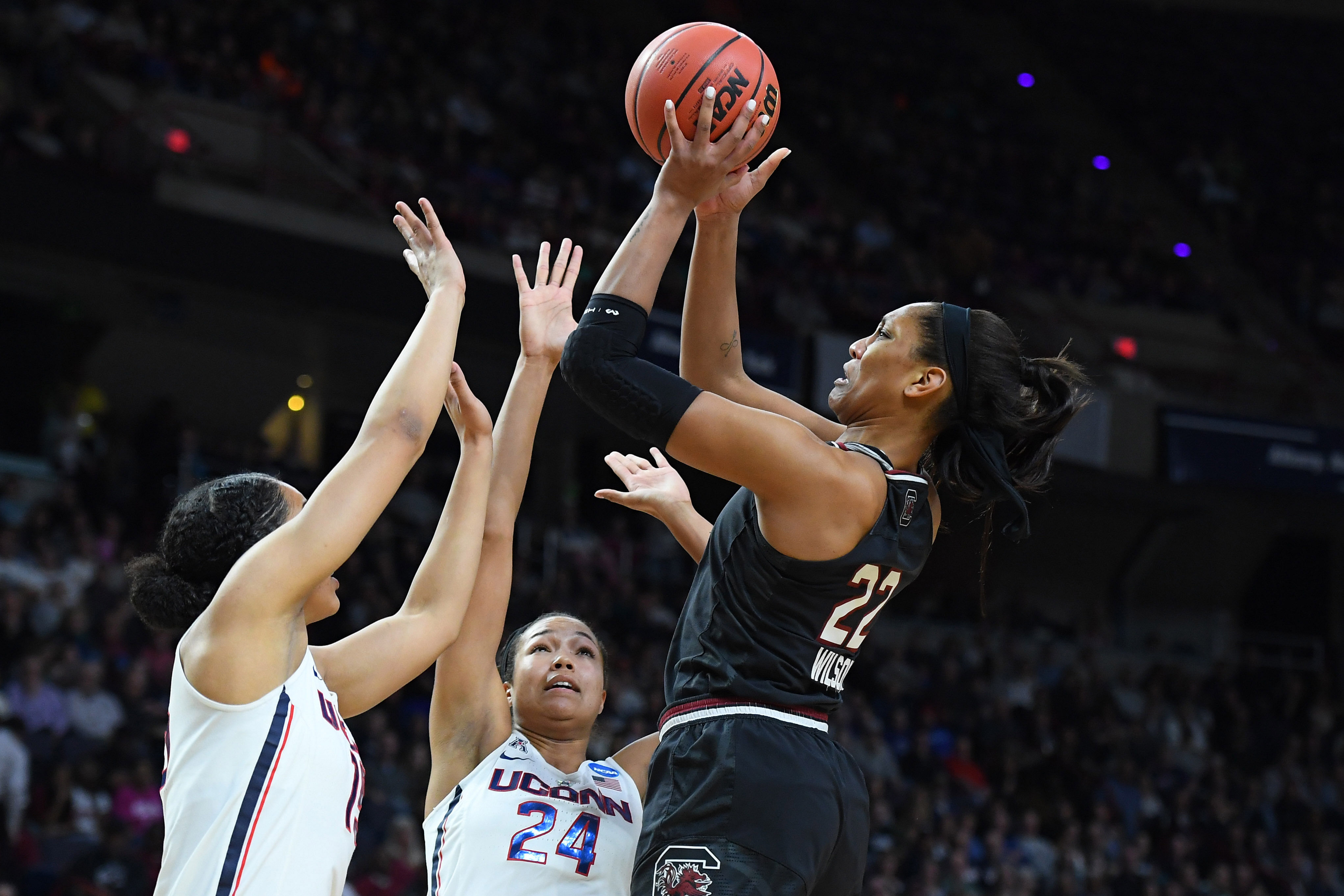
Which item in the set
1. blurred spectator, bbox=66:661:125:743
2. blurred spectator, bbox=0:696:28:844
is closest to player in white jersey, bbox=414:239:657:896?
blurred spectator, bbox=0:696:28:844

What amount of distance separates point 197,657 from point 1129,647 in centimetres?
1877

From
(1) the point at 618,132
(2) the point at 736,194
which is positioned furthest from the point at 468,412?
(1) the point at 618,132

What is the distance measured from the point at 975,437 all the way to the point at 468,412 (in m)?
1.09

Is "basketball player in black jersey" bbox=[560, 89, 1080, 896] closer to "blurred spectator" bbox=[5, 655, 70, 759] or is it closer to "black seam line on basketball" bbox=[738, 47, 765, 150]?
"black seam line on basketball" bbox=[738, 47, 765, 150]

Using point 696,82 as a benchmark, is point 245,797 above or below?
below

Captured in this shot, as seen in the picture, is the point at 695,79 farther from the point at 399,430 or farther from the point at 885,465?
the point at 399,430

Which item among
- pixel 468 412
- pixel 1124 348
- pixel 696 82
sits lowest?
pixel 468 412

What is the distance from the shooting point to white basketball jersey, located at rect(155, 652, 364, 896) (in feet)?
7.48

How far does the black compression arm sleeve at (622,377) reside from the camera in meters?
2.52

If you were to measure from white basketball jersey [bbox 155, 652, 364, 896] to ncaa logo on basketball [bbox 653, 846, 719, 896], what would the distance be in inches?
22.8

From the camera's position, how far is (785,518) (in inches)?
102

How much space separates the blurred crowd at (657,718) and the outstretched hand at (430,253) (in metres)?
4.49

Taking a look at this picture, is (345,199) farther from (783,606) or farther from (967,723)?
(783,606)

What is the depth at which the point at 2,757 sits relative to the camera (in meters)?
8.41
